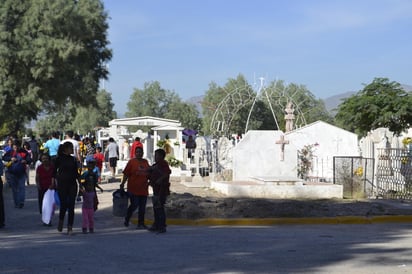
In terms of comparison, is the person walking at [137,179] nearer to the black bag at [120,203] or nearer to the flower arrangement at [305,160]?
the black bag at [120,203]

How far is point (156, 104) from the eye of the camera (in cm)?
9938

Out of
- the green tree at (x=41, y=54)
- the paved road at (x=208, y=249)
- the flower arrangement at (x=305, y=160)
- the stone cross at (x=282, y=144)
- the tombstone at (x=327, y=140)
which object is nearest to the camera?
the paved road at (x=208, y=249)

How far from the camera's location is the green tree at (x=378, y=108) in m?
29.1

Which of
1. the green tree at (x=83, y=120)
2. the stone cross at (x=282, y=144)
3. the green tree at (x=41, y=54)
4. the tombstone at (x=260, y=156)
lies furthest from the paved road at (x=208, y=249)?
the green tree at (x=83, y=120)

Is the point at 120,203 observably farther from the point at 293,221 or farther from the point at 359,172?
the point at 359,172

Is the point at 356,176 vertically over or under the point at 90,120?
under

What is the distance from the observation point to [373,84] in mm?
31078

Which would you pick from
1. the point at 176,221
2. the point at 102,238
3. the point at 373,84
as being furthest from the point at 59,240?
the point at 373,84

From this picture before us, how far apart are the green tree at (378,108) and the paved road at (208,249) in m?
15.4

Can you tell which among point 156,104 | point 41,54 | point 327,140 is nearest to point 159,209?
point 327,140

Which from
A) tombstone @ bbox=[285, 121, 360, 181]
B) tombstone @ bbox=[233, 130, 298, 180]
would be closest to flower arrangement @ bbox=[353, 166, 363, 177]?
tombstone @ bbox=[233, 130, 298, 180]

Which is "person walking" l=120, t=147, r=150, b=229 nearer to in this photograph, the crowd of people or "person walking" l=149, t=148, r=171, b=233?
the crowd of people

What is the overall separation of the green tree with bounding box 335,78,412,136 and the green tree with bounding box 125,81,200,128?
64841 millimetres

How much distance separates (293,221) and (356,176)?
696 centimetres
